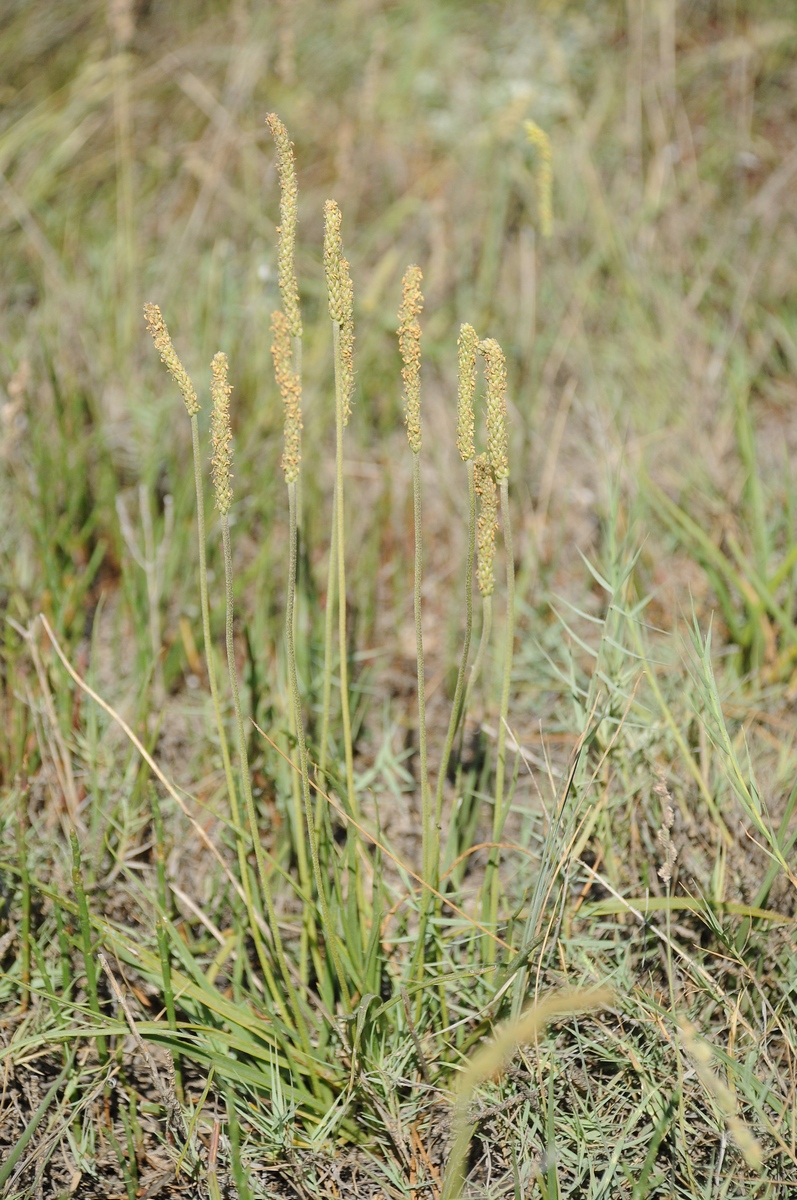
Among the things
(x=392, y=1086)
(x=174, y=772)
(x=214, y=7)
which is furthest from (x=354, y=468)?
(x=214, y=7)

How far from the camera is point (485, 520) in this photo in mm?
1057

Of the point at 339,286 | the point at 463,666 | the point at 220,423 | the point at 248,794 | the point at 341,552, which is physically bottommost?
the point at 248,794

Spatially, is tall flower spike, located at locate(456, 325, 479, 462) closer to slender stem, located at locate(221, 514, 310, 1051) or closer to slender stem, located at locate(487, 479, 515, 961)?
slender stem, located at locate(487, 479, 515, 961)

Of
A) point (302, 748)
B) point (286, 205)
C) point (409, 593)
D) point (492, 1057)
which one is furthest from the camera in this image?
point (409, 593)

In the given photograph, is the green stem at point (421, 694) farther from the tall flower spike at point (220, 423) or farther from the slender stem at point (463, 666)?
the tall flower spike at point (220, 423)

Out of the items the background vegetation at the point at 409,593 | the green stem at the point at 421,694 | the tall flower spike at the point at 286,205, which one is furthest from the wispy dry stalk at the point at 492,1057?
the tall flower spike at the point at 286,205

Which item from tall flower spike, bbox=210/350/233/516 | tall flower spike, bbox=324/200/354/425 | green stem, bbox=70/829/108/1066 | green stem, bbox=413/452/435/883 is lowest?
green stem, bbox=70/829/108/1066

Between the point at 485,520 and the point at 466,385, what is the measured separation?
0.15 meters

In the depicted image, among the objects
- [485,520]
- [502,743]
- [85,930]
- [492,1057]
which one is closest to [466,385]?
[485,520]

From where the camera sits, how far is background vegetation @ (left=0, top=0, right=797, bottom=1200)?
3.71ft

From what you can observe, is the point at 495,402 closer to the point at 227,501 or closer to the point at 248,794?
the point at 227,501

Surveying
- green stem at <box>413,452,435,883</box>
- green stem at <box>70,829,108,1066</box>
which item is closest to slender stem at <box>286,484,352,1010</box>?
green stem at <box>413,452,435,883</box>

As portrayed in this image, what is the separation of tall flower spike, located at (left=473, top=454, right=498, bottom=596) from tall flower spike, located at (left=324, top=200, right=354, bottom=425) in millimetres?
161

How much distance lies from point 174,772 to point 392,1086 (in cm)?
68
